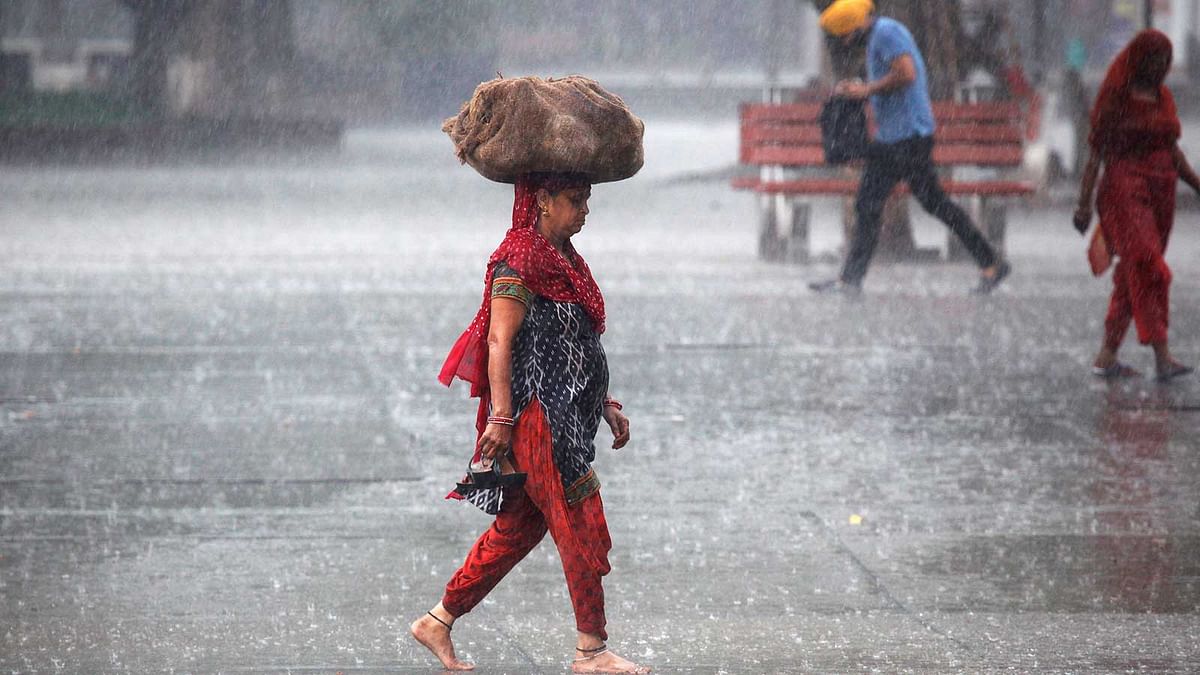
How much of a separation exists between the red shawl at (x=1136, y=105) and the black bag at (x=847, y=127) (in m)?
3.61

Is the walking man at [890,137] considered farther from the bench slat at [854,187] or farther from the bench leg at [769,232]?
the bench leg at [769,232]

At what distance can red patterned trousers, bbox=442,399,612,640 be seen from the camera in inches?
173

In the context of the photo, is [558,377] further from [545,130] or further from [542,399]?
[545,130]

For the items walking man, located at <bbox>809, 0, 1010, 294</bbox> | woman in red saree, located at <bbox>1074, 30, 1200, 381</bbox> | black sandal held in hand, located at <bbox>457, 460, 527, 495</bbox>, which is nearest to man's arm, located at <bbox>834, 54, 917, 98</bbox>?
walking man, located at <bbox>809, 0, 1010, 294</bbox>

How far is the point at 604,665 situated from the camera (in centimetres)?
453

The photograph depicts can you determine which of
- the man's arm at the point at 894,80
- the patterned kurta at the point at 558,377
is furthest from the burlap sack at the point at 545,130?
the man's arm at the point at 894,80

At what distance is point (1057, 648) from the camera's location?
15.9 ft

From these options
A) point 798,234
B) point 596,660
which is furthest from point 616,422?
point 798,234

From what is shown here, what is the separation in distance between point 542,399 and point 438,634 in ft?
2.22

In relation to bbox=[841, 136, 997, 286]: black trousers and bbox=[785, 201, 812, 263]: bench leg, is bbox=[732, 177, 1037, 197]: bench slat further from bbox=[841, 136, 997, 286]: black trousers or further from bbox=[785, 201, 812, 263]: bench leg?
bbox=[841, 136, 997, 286]: black trousers

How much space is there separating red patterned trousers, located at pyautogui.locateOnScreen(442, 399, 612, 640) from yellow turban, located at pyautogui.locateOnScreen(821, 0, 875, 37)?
805cm

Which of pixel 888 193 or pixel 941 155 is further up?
pixel 888 193

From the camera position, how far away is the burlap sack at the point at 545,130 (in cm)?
430

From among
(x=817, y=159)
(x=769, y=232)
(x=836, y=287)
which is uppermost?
(x=817, y=159)
